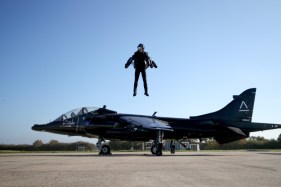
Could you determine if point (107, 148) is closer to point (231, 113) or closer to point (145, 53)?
point (231, 113)

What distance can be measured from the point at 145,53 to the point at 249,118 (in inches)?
703

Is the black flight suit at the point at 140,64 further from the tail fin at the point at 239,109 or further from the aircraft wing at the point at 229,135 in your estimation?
the tail fin at the point at 239,109

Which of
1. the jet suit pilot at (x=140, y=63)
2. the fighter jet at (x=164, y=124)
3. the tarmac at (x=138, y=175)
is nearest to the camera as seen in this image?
the tarmac at (x=138, y=175)

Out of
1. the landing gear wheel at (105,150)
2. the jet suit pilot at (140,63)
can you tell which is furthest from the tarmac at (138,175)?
the landing gear wheel at (105,150)

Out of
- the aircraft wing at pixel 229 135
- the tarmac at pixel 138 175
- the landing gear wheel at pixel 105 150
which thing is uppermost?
the aircraft wing at pixel 229 135

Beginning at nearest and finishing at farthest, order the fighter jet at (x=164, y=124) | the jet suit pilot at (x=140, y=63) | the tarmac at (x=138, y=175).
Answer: the tarmac at (x=138, y=175), the jet suit pilot at (x=140, y=63), the fighter jet at (x=164, y=124)

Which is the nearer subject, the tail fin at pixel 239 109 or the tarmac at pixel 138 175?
the tarmac at pixel 138 175

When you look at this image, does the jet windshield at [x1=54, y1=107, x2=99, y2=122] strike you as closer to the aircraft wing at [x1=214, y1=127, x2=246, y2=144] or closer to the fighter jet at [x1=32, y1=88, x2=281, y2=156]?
the fighter jet at [x1=32, y1=88, x2=281, y2=156]

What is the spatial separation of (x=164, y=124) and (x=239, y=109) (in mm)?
6905

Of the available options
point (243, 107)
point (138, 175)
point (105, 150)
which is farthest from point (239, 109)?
point (138, 175)

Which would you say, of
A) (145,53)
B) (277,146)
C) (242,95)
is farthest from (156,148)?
(277,146)

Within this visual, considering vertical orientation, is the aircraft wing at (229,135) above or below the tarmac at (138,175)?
above

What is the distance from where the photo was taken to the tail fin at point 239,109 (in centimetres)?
2328

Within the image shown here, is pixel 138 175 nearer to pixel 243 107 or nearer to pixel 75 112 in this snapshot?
pixel 75 112
